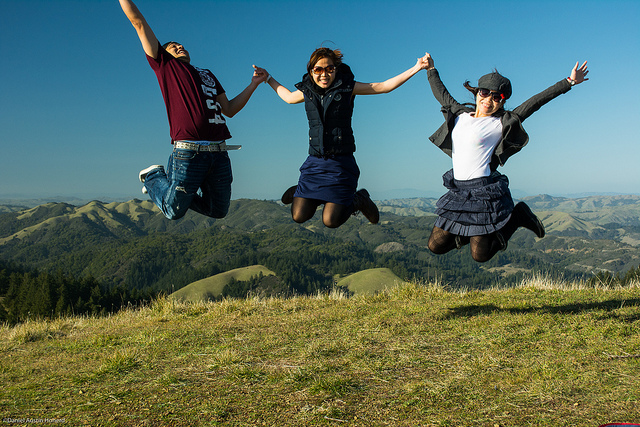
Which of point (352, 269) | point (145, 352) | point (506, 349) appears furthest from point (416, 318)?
point (352, 269)

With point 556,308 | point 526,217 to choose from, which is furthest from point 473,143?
point 556,308

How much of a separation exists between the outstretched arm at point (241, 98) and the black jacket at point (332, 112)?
0.84m

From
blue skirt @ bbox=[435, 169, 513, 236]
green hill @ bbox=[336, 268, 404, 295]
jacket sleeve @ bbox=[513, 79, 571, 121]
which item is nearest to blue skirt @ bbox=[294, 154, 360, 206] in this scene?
blue skirt @ bbox=[435, 169, 513, 236]

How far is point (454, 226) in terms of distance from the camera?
6348mm

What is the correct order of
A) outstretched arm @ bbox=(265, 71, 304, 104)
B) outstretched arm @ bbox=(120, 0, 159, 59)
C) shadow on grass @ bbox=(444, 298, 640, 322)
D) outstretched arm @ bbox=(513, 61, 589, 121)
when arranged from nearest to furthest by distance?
outstretched arm @ bbox=(120, 0, 159, 59) → outstretched arm @ bbox=(513, 61, 589, 121) → outstretched arm @ bbox=(265, 71, 304, 104) → shadow on grass @ bbox=(444, 298, 640, 322)

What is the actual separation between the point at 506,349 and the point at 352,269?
535 ft

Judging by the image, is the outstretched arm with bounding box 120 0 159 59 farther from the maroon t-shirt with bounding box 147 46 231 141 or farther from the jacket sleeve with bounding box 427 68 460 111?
the jacket sleeve with bounding box 427 68 460 111

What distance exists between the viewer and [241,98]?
22.1 ft

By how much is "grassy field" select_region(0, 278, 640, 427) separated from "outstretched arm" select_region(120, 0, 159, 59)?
14.0 ft

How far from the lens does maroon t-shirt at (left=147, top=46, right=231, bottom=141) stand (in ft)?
19.1

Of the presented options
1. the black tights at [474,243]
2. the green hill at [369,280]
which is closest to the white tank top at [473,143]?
the black tights at [474,243]

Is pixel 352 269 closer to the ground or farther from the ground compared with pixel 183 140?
closer to the ground

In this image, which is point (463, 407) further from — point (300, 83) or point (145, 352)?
point (145, 352)

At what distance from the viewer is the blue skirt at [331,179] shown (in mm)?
6516
